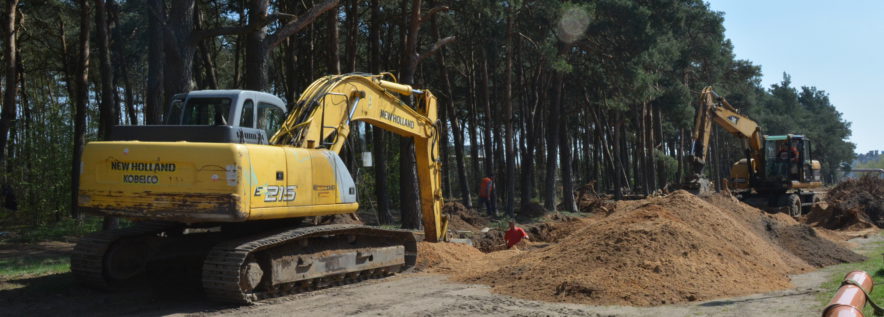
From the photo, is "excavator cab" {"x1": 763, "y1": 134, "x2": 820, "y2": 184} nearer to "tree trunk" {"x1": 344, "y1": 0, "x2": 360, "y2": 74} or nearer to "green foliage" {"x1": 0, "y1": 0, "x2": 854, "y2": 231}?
"green foliage" {"x1": 0, "y1": 0, "x2": 854, "y2": 231}


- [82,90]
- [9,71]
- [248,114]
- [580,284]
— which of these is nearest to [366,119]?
[248,114]

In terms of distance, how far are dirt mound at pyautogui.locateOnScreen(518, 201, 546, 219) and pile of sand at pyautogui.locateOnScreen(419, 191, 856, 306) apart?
1354 cm

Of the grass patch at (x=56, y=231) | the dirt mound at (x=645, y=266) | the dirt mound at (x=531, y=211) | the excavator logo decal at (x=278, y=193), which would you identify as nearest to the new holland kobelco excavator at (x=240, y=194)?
the excavator logo decal at (x=278, y=193)

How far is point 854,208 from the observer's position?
24.1 m

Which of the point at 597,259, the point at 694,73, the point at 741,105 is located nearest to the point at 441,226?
the point at 597,259

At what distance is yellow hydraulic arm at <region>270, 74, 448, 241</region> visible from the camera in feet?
32.4

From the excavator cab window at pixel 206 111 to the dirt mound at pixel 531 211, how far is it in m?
18.7

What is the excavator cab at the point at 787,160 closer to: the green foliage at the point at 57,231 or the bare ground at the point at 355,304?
the bare ground at the point at 355,304

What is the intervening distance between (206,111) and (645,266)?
6421mm

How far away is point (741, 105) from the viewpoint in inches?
2125

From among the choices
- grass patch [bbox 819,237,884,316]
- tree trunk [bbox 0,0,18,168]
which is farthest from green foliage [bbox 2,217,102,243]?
grass patch [bbox 819,237,884,316]

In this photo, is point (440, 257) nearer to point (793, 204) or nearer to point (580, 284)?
point (580, 284)

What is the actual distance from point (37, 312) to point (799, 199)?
989 inches

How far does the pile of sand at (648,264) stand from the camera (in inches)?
364
